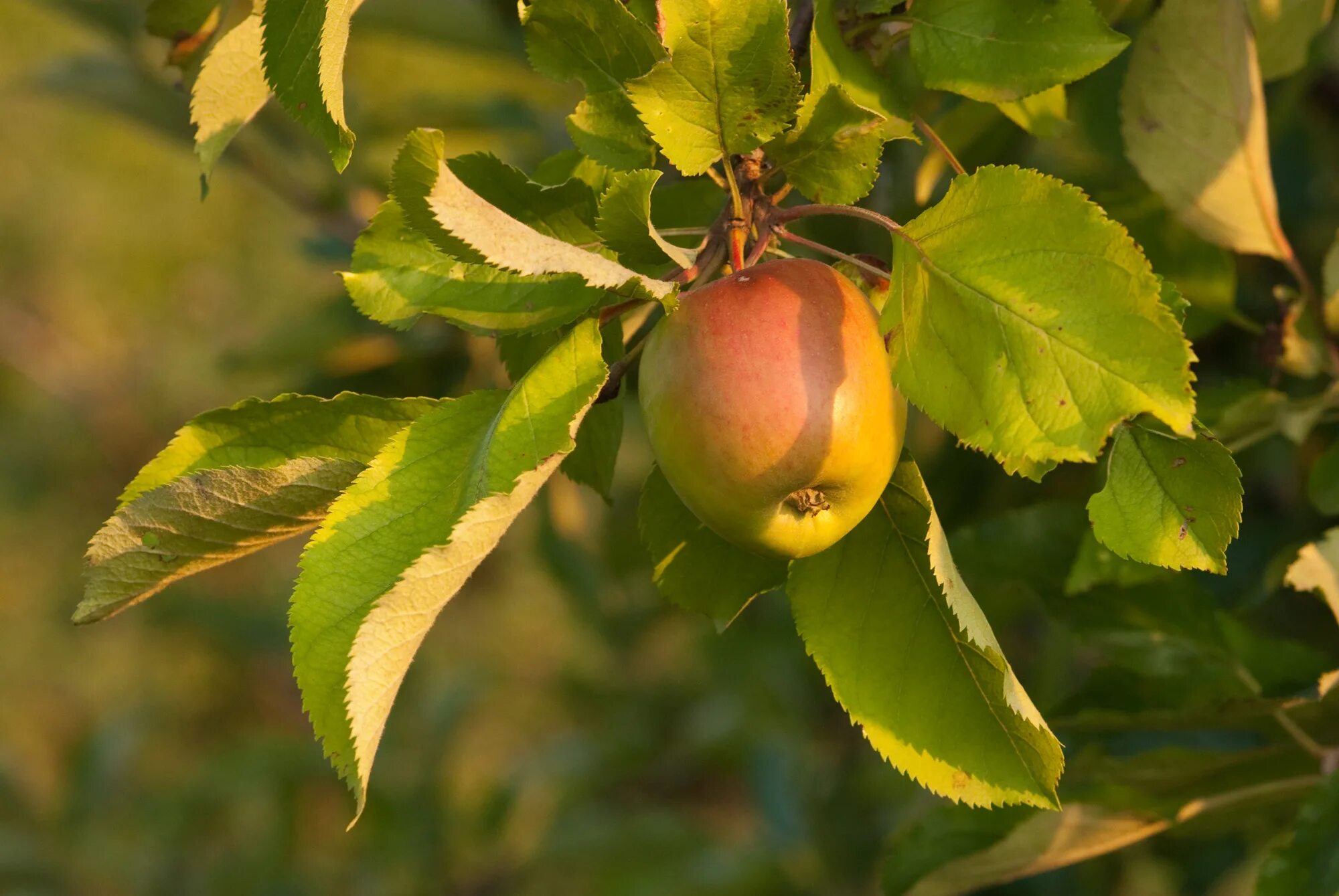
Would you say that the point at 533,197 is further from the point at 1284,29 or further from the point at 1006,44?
the point at 1284,29

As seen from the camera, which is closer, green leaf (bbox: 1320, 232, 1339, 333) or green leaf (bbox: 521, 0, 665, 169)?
green leaf (bbox: 521, 0, 665, 169)

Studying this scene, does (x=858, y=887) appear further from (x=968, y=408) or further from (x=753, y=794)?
(x=968, y=408)

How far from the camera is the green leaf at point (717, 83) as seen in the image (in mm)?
528

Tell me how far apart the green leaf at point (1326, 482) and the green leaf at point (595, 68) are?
509mm

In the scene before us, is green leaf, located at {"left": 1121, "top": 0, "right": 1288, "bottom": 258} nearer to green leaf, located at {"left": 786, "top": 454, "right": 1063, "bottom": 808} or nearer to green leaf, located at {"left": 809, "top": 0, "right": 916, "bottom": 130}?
green leaf, located at {"left": 809, "top": 0, "right": 916, "bottom": 130}

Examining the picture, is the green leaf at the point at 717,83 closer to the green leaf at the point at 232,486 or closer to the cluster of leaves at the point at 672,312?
the cluster of leaves at the point at 672,312

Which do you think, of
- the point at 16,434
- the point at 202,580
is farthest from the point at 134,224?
the point at 202,580

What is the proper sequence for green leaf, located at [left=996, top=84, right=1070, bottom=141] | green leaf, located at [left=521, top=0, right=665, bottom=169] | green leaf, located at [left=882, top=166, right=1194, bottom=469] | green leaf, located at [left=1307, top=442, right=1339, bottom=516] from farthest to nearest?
green leaf, located at [left=1307, top=442, right=1339, bottom=516] < green leaf, located at [left=996, top=84, right=1070, bottom=141] < green leaf, located at [left=521, top=0, right=665, bottom=169] < green leaf, located at [left=882, top=166, right=1194, bottom=469]

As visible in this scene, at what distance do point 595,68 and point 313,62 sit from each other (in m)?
0.13

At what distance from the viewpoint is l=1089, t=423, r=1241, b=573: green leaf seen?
0.53 m

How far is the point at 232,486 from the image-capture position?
1.84ft

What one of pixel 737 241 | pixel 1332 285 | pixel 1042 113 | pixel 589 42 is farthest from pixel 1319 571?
pixel 589 42

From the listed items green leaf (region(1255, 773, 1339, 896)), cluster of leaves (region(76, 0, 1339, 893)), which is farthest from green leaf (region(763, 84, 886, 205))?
green leaf (region(1255, 773, 1339, 896))

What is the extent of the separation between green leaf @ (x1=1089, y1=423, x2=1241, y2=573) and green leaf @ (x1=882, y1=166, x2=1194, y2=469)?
0.06 m
